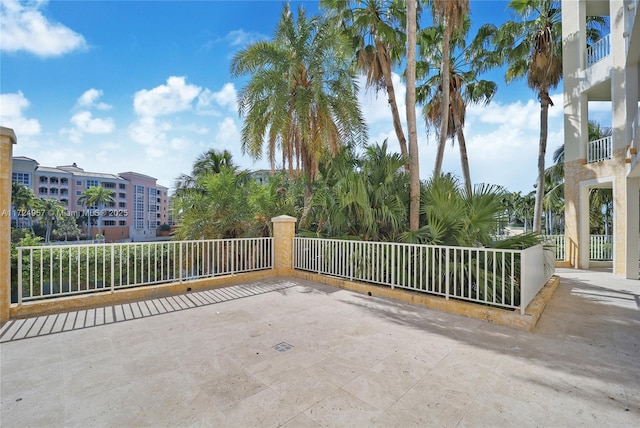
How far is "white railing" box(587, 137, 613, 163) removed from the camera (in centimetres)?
894

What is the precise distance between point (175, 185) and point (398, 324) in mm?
16985

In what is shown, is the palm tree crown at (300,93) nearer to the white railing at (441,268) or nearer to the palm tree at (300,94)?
the palm tree at (300,94)

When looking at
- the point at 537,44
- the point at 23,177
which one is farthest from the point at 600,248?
the point at 23,177

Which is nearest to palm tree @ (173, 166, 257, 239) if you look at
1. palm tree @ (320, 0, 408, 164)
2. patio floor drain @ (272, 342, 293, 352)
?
palm tree @ (320, 0, 408, 164)

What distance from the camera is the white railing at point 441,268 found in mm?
4059

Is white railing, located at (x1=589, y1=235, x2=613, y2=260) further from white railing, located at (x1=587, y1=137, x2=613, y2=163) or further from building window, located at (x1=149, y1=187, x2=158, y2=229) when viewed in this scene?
building window, located at (x1=149, y1=187, x2=158, y2=229)

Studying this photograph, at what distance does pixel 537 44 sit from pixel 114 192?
251 feet

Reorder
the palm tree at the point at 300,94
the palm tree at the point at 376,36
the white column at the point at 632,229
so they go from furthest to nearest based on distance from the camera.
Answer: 1. the palm tree at the point at 376,36
2. the palm tree at the point at 300,94
3. the white column at the point at 632,229

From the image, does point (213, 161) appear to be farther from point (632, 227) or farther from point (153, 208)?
point (153, 208)

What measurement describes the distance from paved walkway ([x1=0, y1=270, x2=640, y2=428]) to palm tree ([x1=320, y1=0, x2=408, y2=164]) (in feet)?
19.5

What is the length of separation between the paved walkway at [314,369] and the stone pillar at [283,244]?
8.40 ft

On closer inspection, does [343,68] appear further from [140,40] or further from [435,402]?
[435,402]

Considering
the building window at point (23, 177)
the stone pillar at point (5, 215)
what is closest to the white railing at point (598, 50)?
the stone pillar at point (5, 215)

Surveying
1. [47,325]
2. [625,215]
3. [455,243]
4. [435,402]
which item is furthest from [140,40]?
[625,215]
